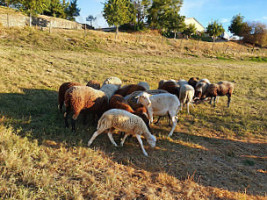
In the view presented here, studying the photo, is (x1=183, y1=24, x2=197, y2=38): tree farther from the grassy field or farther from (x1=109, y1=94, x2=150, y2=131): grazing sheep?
(x1=109, y1=94, x2=150, y2=131): grazing sheep

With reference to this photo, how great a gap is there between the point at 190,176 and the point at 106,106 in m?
3.70

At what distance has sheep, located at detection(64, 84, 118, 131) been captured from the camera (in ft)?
17.9

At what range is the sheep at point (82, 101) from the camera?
544 cm

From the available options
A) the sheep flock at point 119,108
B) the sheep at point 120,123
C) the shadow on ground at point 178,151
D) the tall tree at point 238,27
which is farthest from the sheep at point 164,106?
the tall tree at point 238,27

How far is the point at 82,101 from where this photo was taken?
559cm

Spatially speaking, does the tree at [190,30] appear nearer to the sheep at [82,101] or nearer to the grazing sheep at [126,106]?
the grazing sheep at [126,106]

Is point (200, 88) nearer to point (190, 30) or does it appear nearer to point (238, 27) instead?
point (190, 30)

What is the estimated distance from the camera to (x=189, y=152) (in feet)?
17.2

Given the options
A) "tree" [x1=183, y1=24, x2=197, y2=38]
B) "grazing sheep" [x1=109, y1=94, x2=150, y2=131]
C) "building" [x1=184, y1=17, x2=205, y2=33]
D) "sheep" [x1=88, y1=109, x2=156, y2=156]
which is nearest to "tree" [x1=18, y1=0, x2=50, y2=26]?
"grazing sheep" [x1=109, y1=94, x2=150, y2=131]

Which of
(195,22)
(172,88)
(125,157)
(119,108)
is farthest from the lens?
(195,22)

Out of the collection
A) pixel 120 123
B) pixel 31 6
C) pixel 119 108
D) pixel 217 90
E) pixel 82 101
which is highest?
pixel 31 6

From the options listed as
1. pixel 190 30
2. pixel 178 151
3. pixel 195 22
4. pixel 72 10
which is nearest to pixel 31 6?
pixel 72 10

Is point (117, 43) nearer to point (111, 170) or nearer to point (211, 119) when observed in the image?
point (211, 119)

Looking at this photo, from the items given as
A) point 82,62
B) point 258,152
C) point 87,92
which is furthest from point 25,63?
point 258,152
